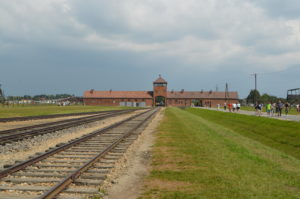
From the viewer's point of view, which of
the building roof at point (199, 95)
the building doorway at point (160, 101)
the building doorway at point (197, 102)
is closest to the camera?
the building doorway at point (197, 102)

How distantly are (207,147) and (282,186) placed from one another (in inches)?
219

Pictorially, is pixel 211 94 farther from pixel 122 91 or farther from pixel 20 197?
pixel 20 197

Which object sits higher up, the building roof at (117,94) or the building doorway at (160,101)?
the building roof at (117,94)

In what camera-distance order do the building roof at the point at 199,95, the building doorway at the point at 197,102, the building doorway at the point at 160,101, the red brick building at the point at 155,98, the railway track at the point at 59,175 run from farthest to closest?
the building roof at the point at 199,95, the building doorway at the point at 160,101, the red brick building at the point at 155,98, the building doorway at the point at 197,102, the railway track at the point at 59,175

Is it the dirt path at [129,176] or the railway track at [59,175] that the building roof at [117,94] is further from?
the railway track at [59,175]

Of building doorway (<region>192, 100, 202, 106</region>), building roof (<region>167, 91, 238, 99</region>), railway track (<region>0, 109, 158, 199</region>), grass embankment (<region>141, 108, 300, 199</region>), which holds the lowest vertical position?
grass embankment (<region>141, 108, 300, 199</region>)

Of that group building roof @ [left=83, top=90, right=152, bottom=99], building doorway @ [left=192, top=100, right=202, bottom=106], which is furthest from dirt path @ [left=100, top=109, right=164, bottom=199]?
building roof @ [left=83, top=90, right=152, bottom=99]

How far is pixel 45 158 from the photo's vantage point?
9.22 m

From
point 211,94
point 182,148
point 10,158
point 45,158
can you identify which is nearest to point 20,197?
point 45,158

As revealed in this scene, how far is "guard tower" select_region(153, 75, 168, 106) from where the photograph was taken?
116m

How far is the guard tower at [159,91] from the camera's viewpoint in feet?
379

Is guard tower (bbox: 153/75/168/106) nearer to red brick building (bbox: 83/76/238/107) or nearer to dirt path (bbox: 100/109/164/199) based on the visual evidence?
red brick building (bbox: 83/76/238/107)

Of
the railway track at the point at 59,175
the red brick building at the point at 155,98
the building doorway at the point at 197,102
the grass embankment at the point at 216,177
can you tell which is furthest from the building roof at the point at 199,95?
the railway track at the point at 59,175

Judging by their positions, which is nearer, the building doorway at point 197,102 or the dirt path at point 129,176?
the dirt path at point 129,176
